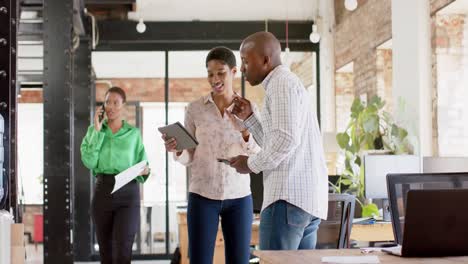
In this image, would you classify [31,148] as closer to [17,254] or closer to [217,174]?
[217,174]

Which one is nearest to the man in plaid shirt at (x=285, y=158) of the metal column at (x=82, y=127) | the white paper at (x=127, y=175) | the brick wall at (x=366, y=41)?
the white paper at (x=127, y=175)

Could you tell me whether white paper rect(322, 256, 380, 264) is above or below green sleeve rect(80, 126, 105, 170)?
below

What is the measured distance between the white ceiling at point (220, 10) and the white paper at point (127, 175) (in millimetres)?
4525

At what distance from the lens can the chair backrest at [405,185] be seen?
236cm

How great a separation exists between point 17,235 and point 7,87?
2.13 ft

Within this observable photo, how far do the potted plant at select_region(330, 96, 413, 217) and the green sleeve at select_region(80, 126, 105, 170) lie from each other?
7.26ft

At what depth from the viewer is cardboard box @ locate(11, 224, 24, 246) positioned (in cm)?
243

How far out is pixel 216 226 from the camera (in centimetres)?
349

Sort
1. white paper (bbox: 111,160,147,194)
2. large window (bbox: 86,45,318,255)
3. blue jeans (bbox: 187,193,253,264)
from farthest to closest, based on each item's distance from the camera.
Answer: large window (bbox: 86,45,318,255) → white paper (bbox: 111,160,147,194) → blue jeans (bbox: 187,193,253,264)

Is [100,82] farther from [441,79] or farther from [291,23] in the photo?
[441,79]

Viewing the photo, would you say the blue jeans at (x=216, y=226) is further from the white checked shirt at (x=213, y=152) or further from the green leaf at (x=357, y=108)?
the green leaf at (x=357, y=108)

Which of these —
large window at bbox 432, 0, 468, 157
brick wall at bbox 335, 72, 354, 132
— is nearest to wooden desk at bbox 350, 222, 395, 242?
large window at bbox 432, 0, 468, 157

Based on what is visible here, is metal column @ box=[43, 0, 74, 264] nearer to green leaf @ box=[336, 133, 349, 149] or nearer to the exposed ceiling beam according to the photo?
green leaf @ box=[336, 133, 349, 149]

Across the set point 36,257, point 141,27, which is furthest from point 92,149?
point 36,257
